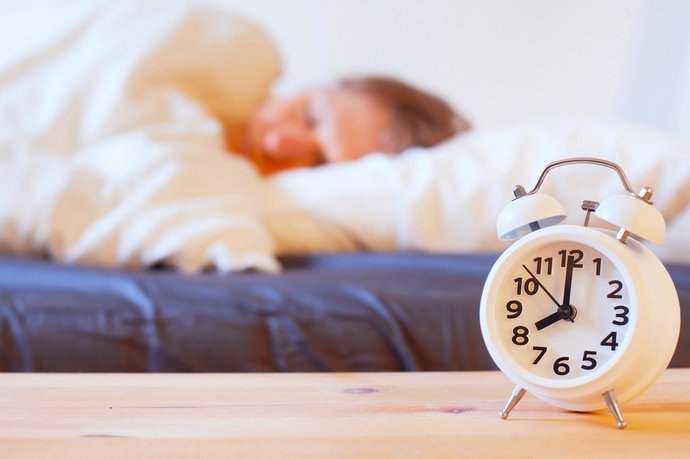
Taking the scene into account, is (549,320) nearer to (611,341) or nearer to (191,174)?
(611,341)

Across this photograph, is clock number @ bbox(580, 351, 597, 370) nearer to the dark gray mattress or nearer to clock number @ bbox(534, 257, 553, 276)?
clock number @ bbox(534, 257, 553, 276)

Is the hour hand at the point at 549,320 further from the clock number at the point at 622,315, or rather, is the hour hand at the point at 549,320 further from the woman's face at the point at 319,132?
the woman's face at the point at 319,132

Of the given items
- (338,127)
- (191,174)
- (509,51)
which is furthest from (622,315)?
(509,51)

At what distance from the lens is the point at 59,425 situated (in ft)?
1.45

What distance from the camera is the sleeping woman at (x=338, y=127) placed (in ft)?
5.30

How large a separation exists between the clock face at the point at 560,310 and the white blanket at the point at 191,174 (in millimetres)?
584

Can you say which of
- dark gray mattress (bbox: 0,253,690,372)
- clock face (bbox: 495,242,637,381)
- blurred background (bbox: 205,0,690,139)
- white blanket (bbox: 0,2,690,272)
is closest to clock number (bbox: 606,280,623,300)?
clock face (bbox: 495,242,637,381)

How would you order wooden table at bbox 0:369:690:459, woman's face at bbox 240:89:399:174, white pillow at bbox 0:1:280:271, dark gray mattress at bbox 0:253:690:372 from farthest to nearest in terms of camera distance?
woman's face at bbox 240:89:399:174, white pillow at bbox 0:1:280:271, dark gray mattress at bbox 0:253:690:372, wooden table at bbox 0:369:690:459

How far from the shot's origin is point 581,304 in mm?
480

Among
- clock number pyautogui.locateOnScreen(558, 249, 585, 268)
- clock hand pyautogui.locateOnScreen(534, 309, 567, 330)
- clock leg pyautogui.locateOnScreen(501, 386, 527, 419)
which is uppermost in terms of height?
clock number pyautogui.locateOnScreen(558, 249, 585, 268)

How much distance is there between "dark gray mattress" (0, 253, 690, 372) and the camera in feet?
2.40

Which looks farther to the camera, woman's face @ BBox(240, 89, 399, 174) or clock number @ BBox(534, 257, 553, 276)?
woman's face @ BBox(240, 89, 399, 174)

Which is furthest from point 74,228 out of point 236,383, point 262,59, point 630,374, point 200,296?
point 630,374

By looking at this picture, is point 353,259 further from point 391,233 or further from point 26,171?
point 26,171
